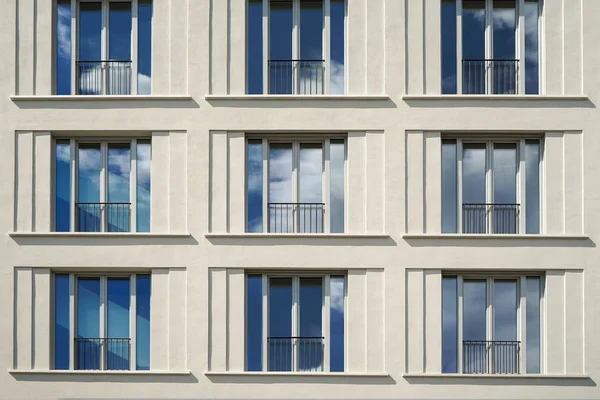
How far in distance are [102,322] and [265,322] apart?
3.56 m

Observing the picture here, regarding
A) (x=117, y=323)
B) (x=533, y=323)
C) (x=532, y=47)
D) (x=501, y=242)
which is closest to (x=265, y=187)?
(x=117, y=323)

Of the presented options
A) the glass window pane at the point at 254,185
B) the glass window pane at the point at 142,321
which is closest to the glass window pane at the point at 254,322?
the glass window pane at the point at 254,185

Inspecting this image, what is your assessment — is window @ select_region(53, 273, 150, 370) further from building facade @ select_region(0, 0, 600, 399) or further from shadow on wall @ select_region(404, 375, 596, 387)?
shadow on wall @ select_region(404, 375, 596, 387)

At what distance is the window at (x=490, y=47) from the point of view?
1761 cm

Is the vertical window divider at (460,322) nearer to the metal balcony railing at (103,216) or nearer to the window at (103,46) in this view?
the metal balcony railing at (103,216)

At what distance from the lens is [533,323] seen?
17.1 m

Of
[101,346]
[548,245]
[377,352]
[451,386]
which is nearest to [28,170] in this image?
[101,346]

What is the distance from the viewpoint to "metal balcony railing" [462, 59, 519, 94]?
17609 mm

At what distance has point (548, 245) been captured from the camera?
16.9m

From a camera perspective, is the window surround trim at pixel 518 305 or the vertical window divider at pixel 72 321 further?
the vertical window divider at pixel 72 321

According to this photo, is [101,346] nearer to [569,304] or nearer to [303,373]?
[303,373]

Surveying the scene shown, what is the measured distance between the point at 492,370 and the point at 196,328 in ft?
20.9

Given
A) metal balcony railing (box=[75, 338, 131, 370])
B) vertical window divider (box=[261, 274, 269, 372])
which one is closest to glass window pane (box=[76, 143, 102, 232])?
metal balcony railing (box=[75, 338, 131, 370])

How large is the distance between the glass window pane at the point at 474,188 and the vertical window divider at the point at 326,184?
2.94 metres
